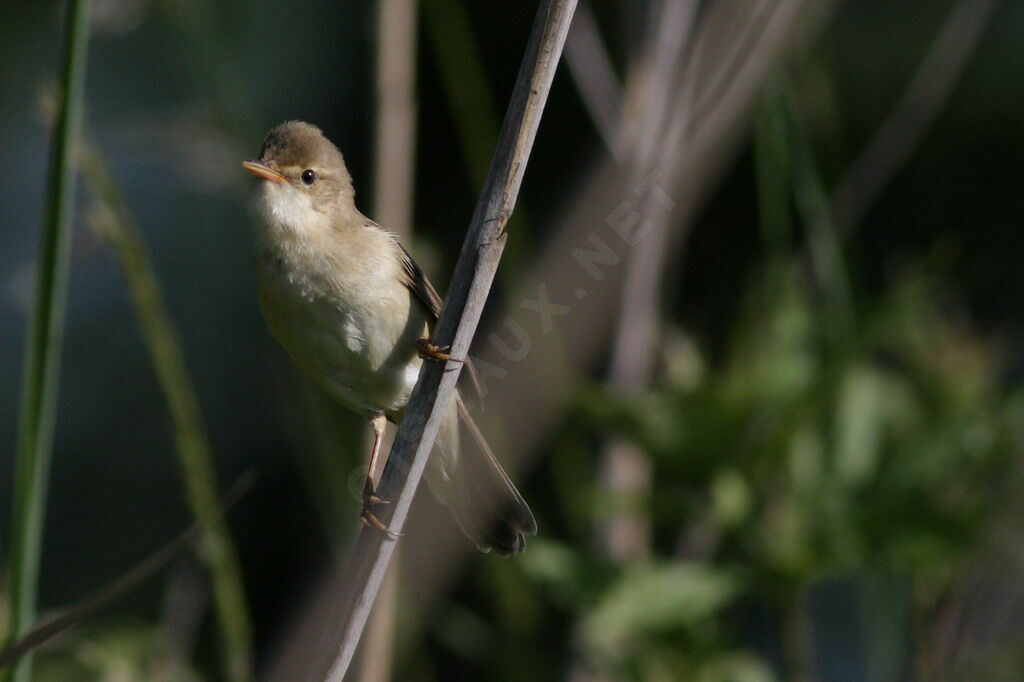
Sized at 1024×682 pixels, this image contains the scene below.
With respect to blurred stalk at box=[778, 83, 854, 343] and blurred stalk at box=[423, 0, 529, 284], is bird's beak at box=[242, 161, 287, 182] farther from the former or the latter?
blurred stalk at box=[778, 83, 854, 343]

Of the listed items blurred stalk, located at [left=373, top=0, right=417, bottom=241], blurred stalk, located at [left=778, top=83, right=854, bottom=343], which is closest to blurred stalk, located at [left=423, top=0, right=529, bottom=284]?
blurred stalk, located at [left=373, top=0, right=417, bottom=241]

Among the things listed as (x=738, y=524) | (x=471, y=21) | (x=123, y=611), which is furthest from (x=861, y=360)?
(x=123, y=611)

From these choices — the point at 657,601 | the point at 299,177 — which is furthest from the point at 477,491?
the point at 299,177

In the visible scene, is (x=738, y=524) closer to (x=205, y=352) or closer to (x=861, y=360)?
(x=861, y=360)

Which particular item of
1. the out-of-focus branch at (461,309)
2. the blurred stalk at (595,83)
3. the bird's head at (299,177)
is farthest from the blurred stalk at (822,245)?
the out-of-focus branch at (461,309)

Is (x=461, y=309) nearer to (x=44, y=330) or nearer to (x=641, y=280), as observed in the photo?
(x=44, y=330)

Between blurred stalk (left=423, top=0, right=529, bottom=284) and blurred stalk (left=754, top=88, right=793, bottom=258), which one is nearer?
blurred stalk (left=754, top=88, right=793, bottom=258)

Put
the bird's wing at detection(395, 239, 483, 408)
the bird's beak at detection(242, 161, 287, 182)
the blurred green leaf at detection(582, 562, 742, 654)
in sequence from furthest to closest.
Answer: the blurred green leaf at detection(582, 562, 742, 654), the bird's wing at detection(395, 239, 483, 408), the bird's beak at detection(242, 161, 287, 182)
